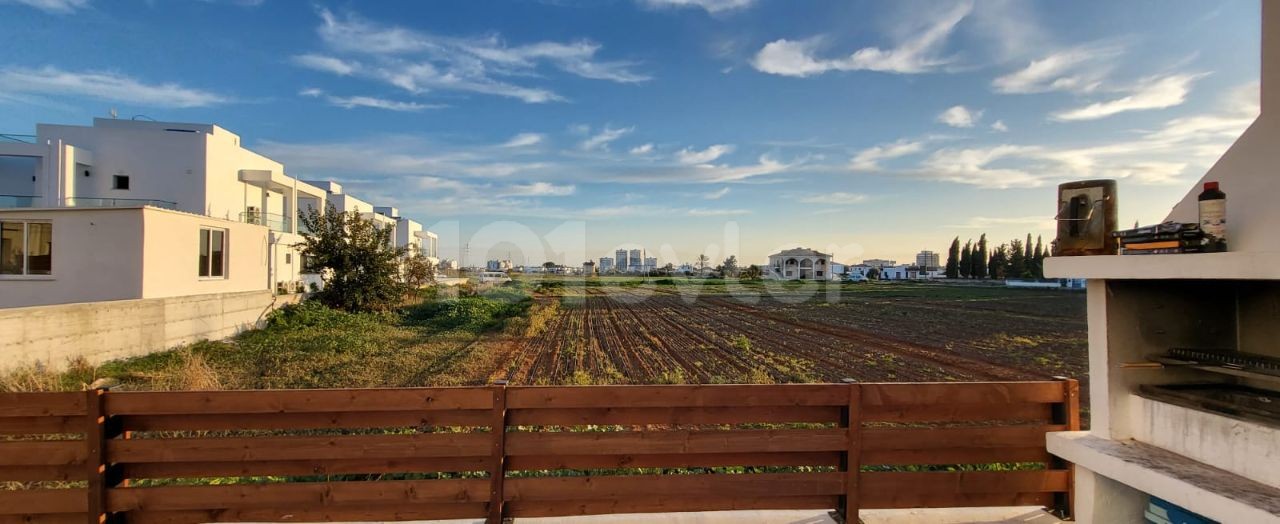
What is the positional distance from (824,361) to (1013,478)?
876 centimetres

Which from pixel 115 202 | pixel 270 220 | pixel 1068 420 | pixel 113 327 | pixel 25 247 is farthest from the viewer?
pixel 270 220

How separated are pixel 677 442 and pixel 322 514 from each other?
1896 millimetres

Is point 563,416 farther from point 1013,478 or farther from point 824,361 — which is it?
point 824,361

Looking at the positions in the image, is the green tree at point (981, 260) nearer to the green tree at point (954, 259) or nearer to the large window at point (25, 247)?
the green tree at point (954, 259)

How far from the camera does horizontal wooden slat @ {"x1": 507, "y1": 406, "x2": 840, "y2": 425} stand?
8.69ft

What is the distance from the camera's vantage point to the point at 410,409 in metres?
2.60

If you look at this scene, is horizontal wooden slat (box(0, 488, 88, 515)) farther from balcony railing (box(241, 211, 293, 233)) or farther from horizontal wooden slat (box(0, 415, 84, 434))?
balcony railing (box(241, 211, 293, 233))

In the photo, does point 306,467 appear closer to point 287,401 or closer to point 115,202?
point 287,401

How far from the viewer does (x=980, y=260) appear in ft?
231

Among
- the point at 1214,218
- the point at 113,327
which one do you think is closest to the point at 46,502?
the point at 1214,218

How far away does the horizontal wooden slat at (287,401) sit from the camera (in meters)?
2.56

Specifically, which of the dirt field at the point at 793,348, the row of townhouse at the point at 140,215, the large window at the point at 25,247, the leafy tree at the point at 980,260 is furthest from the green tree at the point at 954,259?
the large window at the point at 25,247

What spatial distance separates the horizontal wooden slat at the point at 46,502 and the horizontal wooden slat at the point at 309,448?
1.00 feet

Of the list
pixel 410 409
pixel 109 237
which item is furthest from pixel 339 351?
pixel 410 409
